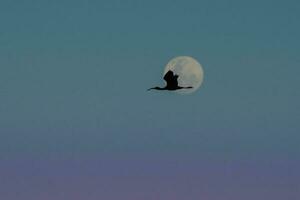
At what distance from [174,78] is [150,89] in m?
3.06

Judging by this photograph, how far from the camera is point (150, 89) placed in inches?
4136

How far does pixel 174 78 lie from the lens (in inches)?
4141
